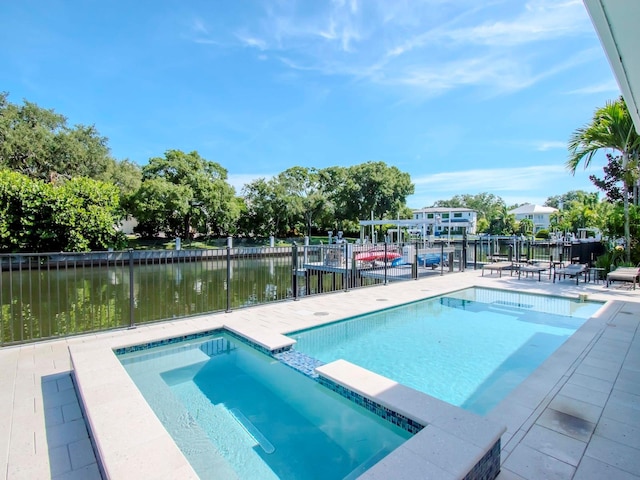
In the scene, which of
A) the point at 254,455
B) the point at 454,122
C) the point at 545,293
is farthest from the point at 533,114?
the point at 254,455

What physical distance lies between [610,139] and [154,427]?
38.5 ft

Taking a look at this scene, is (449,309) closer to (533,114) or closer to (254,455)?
(254,455)

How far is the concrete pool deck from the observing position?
1937mm

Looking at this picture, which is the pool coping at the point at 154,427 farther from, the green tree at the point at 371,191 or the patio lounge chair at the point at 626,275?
the green tree at the point at 371,191

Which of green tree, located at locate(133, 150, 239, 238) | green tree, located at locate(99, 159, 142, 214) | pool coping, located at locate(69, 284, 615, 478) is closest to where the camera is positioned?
pool coping, located at locate(69, 284, 615, 478)

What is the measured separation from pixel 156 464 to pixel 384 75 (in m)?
12.2

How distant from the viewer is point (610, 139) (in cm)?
867

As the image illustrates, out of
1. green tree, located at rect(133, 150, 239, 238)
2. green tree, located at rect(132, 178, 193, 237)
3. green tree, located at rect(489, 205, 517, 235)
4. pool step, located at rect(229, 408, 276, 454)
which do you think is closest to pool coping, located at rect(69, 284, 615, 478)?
pool step, located at rect(229, 408, 276, 454)

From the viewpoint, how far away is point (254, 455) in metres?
2.38

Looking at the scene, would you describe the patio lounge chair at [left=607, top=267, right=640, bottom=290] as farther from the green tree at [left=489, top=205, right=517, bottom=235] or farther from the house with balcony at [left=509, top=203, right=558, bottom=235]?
the house with balcony at [left=509, top=203, right=558, bottom=235]

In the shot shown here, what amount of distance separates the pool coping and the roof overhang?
2.48 m

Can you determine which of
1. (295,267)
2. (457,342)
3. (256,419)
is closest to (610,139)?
(457,342)

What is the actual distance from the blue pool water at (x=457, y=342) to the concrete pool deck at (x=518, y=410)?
419 millimetres

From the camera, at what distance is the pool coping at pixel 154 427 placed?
5.59ft
